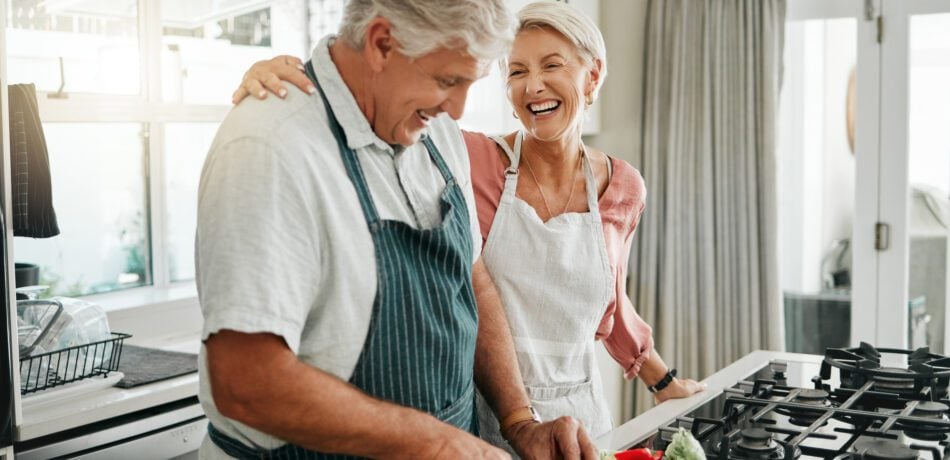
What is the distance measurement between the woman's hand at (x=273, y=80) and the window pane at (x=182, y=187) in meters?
1.69

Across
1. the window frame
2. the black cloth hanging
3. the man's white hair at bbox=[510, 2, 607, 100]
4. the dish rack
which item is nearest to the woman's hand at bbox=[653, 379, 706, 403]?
the man's white hair at bbox=[510, 2, 607, 100]

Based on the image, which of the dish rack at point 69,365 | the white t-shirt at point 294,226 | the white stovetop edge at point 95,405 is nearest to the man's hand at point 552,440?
A: the white t-shirt at point 294,226

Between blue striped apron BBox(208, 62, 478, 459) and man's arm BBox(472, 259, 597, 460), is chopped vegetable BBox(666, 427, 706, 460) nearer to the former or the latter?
man's arm BBox(472, 259, 597, 460)

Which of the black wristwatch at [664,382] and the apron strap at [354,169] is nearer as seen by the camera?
the apron strap at [354,169]

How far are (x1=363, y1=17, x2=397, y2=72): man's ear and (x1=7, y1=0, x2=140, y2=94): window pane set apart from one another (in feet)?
5.09

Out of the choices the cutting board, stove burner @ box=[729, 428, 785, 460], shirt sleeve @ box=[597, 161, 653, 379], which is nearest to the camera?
stove burner @ box=[729, 428, 785, 460]

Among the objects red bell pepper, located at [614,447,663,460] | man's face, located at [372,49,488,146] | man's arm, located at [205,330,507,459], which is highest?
man's face, located at [372,49,488,146]

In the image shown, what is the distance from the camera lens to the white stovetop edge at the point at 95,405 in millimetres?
1696

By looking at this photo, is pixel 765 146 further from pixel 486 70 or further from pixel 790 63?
pixel 486 70

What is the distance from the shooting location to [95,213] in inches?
104

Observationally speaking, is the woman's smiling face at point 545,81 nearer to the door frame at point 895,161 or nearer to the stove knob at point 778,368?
the stove knob at point 778,368

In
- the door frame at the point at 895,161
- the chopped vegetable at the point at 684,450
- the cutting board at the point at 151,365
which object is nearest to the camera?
the chopped vegetable at the point at 684,450

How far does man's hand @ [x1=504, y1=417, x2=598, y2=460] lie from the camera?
1280mm

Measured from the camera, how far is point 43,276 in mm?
2516
